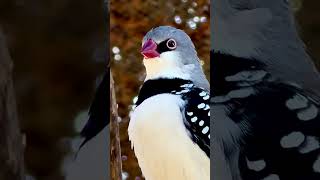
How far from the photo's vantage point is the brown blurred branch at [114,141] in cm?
251

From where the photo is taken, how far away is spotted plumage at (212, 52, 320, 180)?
2.45 m

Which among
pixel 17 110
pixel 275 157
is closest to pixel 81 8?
pixel 17 110

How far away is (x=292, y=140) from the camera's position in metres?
2.45

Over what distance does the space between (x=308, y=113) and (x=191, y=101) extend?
47 cm

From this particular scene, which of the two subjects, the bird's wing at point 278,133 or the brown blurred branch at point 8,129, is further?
the brown blurred branch at point 8,129

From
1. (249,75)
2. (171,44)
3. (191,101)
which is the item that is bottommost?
(191,101)

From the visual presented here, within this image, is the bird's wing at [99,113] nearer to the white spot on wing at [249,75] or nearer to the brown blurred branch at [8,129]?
the brown blurred branch at [8,129]

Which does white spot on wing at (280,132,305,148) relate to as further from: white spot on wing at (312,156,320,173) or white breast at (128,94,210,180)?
white breast at (128,94,210,180)

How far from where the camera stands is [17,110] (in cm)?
259

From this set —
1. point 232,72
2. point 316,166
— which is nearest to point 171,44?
point 232,72

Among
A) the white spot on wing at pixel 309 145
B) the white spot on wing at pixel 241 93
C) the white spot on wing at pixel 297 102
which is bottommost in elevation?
the white spot on wing at pixel 309 145

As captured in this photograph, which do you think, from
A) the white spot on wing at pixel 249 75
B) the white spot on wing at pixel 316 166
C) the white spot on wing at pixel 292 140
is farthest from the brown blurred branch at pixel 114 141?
the white spot on wing at pixel 316 166

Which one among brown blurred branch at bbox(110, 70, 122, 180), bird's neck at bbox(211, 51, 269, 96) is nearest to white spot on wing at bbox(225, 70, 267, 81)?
bird's neck at bbox(211, 51, 269, 96)

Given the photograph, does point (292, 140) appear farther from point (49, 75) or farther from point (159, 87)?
point (49, 75)
